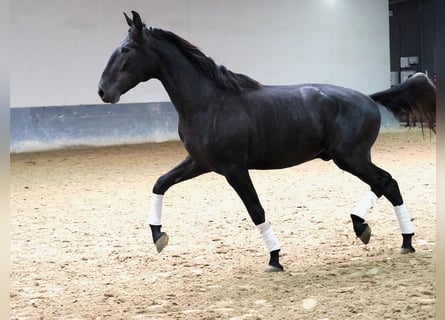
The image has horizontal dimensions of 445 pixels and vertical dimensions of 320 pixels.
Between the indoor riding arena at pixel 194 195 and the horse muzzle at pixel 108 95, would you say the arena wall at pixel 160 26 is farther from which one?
the horse muzzle at pixel 108 95

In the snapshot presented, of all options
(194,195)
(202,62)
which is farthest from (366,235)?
(194,195)

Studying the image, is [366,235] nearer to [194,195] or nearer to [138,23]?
[138,23]

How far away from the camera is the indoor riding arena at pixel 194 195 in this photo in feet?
11.0

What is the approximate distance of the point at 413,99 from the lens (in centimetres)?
441

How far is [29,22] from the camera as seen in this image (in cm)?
1223

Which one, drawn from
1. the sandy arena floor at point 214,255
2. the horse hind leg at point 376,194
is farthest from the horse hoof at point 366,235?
the sandy arena floor at point 214,255

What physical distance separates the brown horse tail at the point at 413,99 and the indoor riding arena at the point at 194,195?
0.13m

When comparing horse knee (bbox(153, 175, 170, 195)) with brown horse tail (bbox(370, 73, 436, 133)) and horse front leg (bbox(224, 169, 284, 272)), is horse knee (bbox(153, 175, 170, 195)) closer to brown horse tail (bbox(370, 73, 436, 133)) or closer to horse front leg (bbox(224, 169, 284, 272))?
horse front leg (bbox(224, 169, 284, 272))

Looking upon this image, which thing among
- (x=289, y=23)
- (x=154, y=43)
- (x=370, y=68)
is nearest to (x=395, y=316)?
(x=154, y=43)

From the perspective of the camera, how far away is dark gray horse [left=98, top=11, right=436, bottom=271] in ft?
12.5

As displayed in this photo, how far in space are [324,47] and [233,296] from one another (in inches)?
498

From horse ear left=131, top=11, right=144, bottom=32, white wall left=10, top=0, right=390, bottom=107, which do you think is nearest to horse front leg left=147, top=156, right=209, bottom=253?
horse ear left=131, top=11, right=144, bottom=32

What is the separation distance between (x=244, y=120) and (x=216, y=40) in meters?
10.6

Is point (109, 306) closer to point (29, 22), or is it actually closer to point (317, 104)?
point (317, 104)
